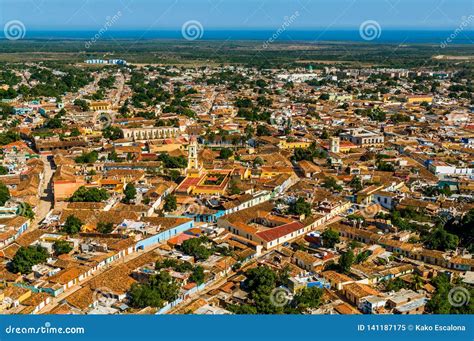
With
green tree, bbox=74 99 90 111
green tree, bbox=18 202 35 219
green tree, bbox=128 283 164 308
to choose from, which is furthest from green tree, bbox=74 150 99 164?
green tree, bbox=74 99 90 111

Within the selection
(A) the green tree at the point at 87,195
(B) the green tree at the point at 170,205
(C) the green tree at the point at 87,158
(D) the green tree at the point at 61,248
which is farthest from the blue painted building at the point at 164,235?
(C) the green tree at the point at 87,158

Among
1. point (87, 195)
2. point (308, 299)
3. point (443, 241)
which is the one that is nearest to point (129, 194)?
point (87, 195)

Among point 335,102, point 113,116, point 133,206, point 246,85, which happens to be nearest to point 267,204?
point 133,206

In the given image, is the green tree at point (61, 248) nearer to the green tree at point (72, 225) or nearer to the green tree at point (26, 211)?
the green tree at point (72, 225)

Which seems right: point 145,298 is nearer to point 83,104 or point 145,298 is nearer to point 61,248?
point 61,248

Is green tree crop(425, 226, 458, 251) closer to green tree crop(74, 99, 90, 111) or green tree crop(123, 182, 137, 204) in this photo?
green tree crop(123, 182, 137, 204)
